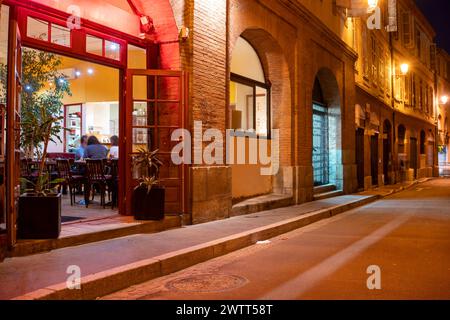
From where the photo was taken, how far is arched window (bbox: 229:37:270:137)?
12.9 m

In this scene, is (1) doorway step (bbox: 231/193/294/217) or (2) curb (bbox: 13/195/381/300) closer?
(2) curb (bbox: 13/195/381/300)

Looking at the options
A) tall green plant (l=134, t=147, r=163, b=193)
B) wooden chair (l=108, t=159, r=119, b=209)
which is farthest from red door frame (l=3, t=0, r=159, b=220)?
wooden chair (l=108, t=159, r=119, b=209)

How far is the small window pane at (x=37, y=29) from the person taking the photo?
7.68 meters

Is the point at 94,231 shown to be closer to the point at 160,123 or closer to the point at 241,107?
the point at 160,123

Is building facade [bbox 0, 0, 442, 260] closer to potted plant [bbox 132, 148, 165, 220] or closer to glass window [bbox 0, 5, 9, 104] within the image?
glass window [bbox 0, 5, 9, 104]

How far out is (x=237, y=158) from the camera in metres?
12.5

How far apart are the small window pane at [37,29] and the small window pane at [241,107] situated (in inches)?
225

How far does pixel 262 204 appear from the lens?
1263cm

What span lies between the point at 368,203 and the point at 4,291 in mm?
14183

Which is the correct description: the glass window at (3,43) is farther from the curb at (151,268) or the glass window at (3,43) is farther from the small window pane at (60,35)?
the curb at (151,268)

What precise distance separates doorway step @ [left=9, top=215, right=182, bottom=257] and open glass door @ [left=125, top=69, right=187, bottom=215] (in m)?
0.53

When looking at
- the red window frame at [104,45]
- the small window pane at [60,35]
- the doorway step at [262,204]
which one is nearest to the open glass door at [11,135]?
the small window pane at [60,35]
